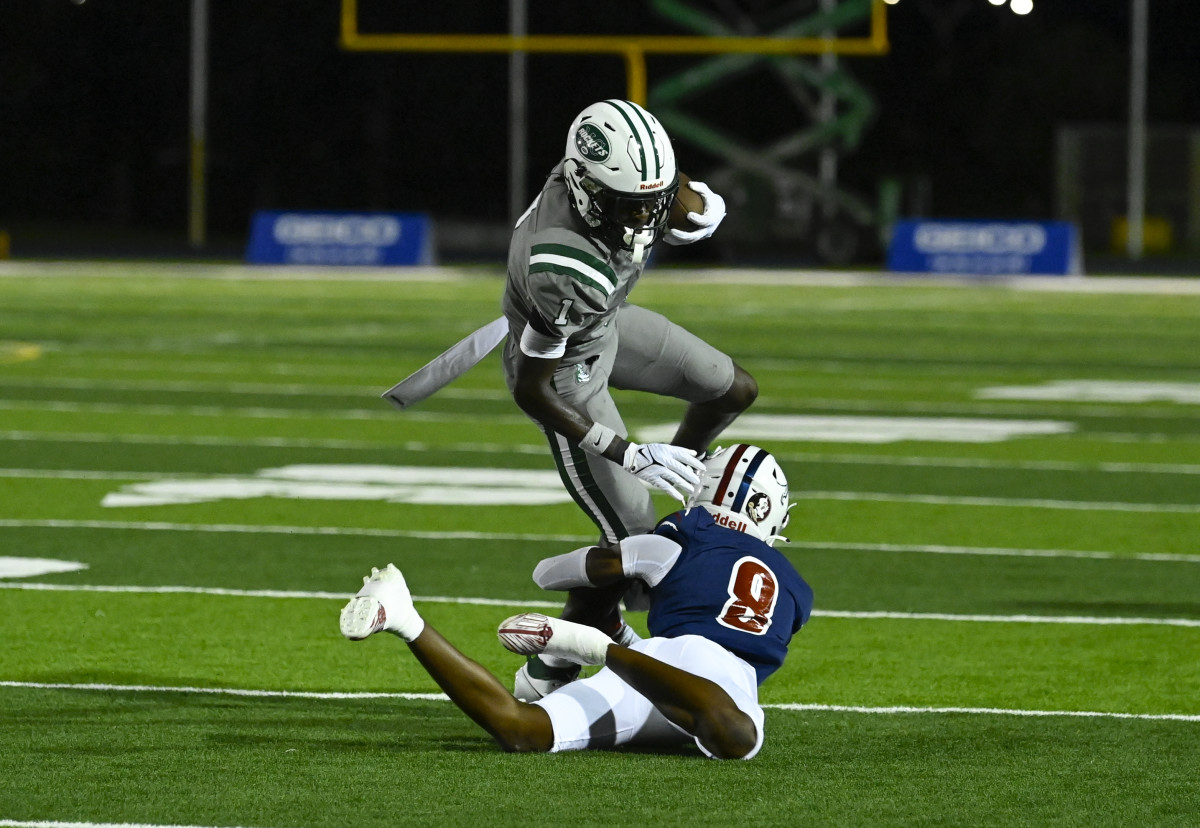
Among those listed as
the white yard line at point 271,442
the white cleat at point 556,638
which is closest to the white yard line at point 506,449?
the white yard line at point 271,442

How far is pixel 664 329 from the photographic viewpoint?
607 centimetres

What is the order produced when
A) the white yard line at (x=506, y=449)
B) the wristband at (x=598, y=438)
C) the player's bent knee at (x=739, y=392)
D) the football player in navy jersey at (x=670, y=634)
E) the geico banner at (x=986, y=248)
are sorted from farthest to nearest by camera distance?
1. the geico banner at (x=986, y=248)
2. the white yard line at (x=506, y=449)
3. the player's bent knee at (x=739, y=392)
4. the wristband at (x=598, y=438)
5. the football player in navy jersey at (x=670, y=634)

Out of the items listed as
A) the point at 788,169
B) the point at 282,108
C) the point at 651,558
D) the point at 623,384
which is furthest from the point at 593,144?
the point at 282,108

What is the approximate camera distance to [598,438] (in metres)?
5.63

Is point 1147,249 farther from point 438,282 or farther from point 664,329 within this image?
point 664,329

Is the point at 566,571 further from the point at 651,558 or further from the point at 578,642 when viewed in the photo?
the point at 578,642

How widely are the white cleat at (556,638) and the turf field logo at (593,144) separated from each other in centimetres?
115

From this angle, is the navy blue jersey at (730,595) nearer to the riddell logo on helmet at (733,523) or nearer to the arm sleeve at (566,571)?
the riddell logo on helmet at (733,523)

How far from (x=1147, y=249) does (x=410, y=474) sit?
3030cm

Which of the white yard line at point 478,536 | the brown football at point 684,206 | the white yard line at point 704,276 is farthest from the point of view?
the white yard line at point 704,276

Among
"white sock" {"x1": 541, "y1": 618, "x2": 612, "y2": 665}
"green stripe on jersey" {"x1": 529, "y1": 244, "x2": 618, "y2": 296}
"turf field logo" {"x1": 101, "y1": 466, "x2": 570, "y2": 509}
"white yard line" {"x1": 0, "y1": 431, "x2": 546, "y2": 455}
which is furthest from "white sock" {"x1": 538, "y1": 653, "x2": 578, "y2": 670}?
"white yard line" {"x1": 0, "y1": 431, "x2": 546, "y2": 455}

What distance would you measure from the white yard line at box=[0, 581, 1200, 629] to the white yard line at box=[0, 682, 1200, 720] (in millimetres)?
1348

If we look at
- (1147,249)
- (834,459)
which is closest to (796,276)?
(1147,249)

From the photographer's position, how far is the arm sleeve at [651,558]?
17.5ft
